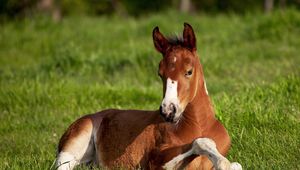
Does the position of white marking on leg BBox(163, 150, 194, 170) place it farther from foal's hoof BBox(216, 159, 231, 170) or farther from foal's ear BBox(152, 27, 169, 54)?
foal's ear BBox(152, 27, 169, 54)

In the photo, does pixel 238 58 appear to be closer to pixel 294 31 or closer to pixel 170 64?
pixel 294 31

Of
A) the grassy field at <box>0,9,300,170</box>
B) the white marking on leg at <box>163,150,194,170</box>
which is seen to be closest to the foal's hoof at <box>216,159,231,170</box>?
the white marking on leg at <box>163,150,194,170</box>

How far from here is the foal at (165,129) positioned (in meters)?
6.52

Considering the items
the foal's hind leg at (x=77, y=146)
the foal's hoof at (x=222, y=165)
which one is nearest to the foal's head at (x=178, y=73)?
the foal's hoof at (x=222, y=165)

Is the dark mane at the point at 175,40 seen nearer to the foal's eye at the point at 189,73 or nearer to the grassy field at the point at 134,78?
the foal's eye at the point at 189,73

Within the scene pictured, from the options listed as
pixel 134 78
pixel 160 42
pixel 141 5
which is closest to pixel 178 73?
pixel 160 42

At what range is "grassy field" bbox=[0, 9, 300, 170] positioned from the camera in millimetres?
8227

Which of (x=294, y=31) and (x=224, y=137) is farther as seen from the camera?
(x=294, y=31)

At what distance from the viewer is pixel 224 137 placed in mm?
6883

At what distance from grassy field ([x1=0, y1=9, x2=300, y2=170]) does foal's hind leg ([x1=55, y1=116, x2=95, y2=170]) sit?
0.23m

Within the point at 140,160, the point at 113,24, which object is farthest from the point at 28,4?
the point at 140,160

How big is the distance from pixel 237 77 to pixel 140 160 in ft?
19.8

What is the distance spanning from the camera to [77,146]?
7.62 meters

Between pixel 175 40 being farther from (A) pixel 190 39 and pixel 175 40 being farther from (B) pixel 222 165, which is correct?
(B) pixel 222 165
